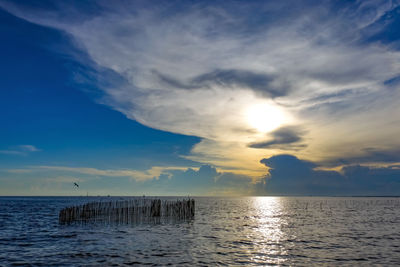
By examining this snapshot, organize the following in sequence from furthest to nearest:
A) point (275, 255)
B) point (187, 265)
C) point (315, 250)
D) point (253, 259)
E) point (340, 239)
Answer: point (340, 239) < point (315, 250) < point (275, 255) < point (253, 259) < point (187, 265)

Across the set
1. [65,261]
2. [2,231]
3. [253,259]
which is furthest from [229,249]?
[2,231]

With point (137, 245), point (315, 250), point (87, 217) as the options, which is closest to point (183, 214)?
point (87, 217)

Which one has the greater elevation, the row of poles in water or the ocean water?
the row of poles in water

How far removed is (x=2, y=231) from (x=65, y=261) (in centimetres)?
1922

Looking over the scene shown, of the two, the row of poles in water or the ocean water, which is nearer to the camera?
the ocean water

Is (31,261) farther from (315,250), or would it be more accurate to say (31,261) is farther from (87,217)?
(87,217)

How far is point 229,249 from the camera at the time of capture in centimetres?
2419

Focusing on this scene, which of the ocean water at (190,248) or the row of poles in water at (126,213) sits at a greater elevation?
the row of poles in water at (126,213)

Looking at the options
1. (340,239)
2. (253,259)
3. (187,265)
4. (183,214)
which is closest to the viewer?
(187,265)

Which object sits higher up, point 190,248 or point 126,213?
point 126,213

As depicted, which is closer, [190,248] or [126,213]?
[190,248]

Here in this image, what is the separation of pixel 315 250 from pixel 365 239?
907 cm

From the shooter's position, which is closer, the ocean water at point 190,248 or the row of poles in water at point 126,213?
the ocean water at point 190,248

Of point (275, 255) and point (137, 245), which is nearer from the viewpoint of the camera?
point (275, 255)
